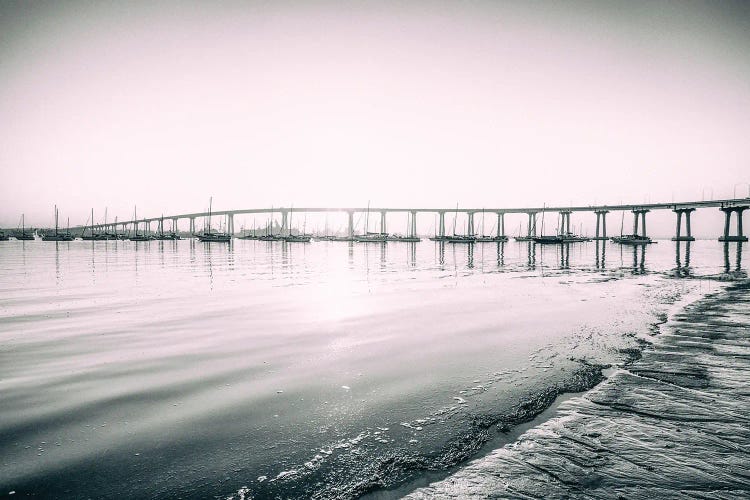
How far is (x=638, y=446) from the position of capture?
4.68 m

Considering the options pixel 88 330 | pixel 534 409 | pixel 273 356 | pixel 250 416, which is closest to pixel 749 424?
pixel 534 409

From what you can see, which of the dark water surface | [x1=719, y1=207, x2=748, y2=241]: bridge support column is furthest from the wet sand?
[x1=719, y1=207, x2=748, y2=241]: bridge support column

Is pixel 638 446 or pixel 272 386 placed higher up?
pixel 638 446

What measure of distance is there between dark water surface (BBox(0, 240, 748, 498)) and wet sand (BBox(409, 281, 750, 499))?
46 centimetres

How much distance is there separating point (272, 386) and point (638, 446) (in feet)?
18.3

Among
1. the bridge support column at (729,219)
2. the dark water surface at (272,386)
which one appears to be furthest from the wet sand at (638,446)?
the bridge support column at (729,219)

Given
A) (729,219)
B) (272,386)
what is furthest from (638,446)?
(729,219)

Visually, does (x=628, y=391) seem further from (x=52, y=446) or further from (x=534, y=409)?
(x=52, y=446)

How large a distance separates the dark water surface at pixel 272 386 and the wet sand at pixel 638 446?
18.2 inches

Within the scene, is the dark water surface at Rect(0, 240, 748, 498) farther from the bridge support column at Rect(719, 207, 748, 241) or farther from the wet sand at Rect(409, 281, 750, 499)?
the bridge support column at Rect(719, 207, 748, 241)

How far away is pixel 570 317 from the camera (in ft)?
44.0

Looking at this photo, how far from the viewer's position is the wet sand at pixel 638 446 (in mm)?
3877

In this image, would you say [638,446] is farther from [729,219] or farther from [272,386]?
[729,219]

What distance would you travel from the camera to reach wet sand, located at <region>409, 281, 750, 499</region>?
388cm
